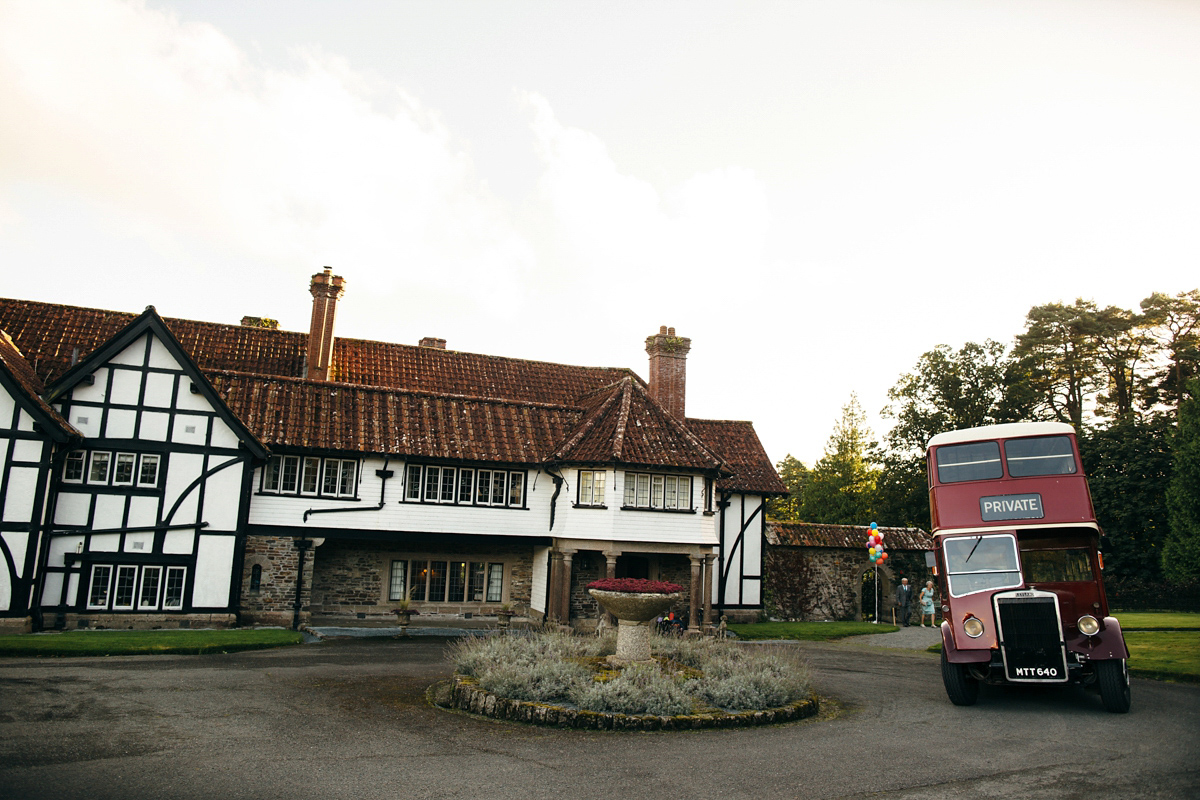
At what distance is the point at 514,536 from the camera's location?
25797 mm

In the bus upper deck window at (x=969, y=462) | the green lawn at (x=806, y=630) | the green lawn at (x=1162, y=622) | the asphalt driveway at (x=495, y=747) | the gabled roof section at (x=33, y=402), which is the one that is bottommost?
the asphalt driveway at (x=495, y=747)

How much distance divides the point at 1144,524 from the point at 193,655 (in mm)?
40556

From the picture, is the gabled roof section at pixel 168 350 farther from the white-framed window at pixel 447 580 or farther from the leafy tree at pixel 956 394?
the leafy tree at pixel 956 394

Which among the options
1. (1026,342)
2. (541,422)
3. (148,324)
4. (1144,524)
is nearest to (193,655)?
(148,324)

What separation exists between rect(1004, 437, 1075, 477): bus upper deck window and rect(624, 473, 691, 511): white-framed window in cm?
1228

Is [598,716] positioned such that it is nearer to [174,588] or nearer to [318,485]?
[318,485]

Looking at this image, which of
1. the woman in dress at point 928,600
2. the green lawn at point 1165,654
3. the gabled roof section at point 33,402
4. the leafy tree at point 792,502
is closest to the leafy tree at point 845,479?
the leafy tree at point 792,502

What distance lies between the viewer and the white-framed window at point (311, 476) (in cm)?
2359

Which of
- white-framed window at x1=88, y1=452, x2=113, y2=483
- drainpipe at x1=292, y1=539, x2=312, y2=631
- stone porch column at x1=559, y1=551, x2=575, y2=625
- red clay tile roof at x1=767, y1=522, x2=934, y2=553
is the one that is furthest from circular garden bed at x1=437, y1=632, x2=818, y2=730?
red clay tile roof at x1=767, y1=522, x2=934, y2=553

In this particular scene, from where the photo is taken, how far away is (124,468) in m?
21.6

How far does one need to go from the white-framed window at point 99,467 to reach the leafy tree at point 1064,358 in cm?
4542

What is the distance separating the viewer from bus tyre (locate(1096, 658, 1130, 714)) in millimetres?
12719

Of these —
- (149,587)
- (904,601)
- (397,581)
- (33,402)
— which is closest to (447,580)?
(397,581)

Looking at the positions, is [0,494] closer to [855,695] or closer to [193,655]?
[193,655]
